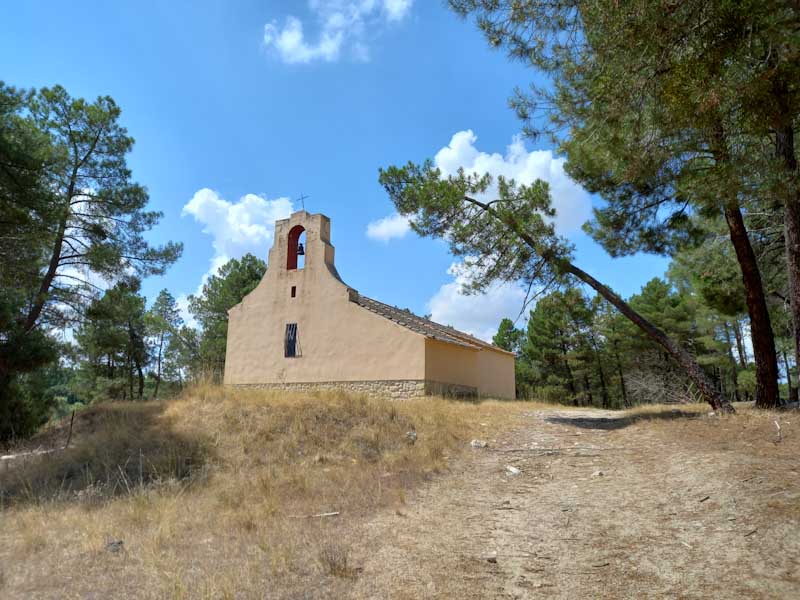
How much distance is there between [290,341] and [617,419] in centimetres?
1097

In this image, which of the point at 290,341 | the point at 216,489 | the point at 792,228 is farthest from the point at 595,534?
the point at 290,341

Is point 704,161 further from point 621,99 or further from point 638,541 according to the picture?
point 638,541

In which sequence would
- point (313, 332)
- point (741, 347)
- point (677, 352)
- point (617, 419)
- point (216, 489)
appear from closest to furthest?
point (216, 489), point (677, 352), point (617, 419), point (313, 332), point (741, 347)

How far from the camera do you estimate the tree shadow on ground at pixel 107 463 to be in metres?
8.61

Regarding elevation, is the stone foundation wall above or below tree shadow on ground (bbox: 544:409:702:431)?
above

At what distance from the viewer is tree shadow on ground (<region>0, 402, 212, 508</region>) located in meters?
8.61

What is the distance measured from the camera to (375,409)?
12.7 metres

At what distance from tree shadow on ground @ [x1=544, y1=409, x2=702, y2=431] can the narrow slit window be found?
9119mm

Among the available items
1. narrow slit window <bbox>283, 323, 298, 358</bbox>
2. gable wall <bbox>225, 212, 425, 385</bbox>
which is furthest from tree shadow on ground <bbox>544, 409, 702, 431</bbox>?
narrow slit window <bbox>283, 323, 298, 358</bbox>

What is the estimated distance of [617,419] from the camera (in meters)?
13.1

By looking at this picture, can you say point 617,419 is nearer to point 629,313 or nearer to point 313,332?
point 629,313

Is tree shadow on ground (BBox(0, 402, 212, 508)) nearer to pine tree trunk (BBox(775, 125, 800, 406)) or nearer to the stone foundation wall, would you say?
the stone foundation wall

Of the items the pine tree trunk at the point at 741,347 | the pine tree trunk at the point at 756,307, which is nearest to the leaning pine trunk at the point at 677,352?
the pine tree trunk at the point at 756,307

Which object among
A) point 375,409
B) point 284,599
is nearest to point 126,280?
point 375,409
